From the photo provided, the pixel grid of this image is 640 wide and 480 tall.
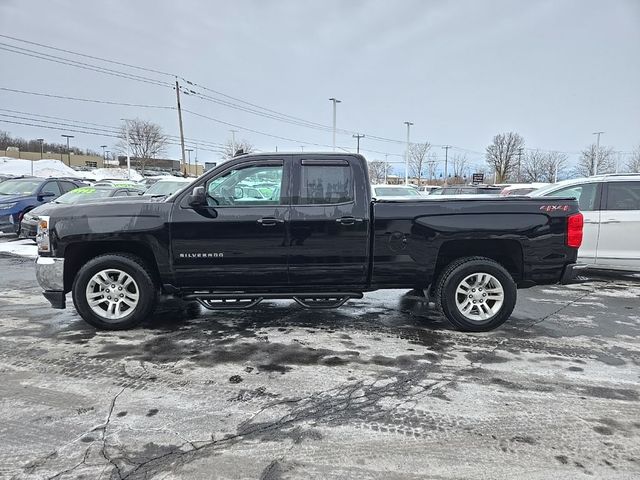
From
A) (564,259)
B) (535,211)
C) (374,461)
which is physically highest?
(535,211)

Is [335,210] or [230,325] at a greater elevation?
[335,210]

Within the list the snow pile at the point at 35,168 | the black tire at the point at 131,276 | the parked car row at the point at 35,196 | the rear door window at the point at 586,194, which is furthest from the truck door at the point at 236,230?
the snow pile at the point at 35,168

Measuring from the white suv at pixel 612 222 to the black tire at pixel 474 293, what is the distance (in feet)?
11.3

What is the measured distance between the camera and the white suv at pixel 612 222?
301 inches

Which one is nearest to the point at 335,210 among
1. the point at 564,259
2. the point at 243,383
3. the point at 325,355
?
the point at 325,355

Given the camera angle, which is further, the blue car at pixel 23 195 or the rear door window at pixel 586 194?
the blue car at pixel 23 195

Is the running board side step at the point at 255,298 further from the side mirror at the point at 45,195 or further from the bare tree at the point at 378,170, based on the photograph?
the bare tree at the point at 378,170

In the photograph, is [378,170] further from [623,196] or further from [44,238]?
[44,238]

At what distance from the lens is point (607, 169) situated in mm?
71750

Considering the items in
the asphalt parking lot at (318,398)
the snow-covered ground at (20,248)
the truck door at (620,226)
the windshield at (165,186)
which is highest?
the windshield at (165,186)

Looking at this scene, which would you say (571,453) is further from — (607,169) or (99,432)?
(607,169)

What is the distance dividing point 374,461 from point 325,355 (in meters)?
1.71

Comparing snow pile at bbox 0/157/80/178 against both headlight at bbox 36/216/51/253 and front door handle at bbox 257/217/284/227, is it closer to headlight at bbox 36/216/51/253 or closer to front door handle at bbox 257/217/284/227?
headlight at bbox 36/216/51/253

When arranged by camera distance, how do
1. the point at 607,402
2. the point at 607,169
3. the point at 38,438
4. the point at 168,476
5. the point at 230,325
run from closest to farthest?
the point at 168,476, the point at 38,438, the point at 607,402, the point at 230,325, the point at 607,169
